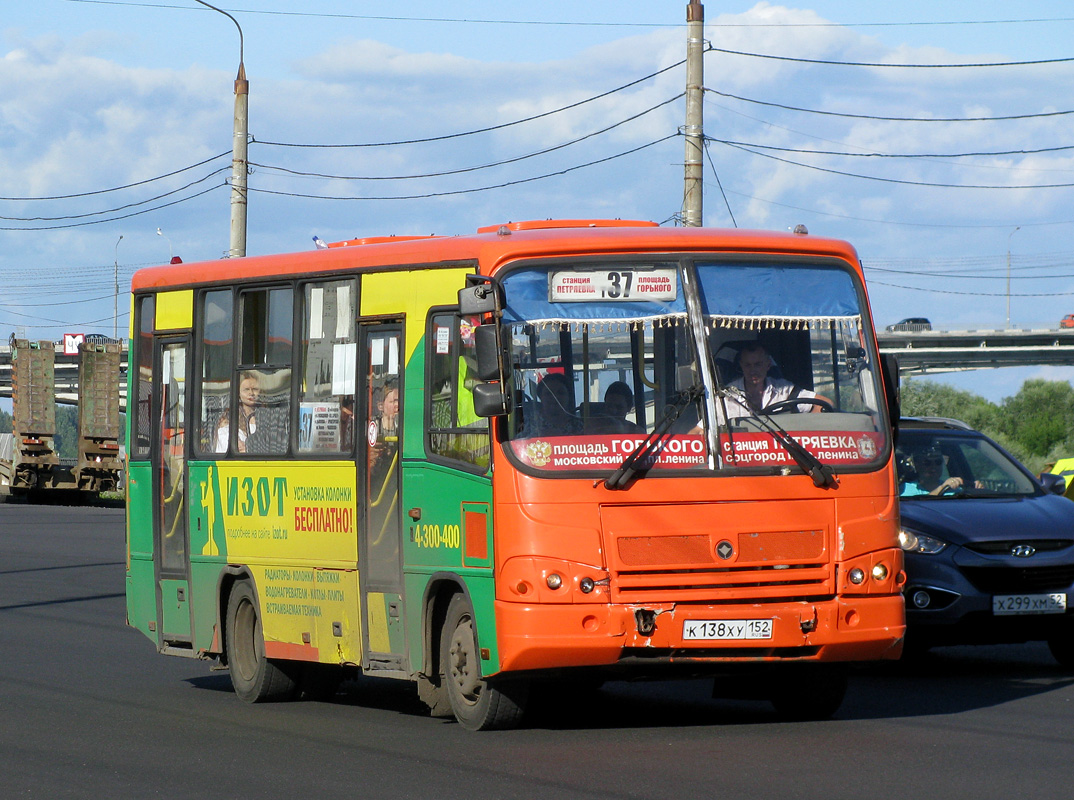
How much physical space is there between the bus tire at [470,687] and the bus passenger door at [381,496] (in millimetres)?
454

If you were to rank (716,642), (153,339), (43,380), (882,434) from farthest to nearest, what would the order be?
(43,380)
(153,339)
(882,434)
(716,642)

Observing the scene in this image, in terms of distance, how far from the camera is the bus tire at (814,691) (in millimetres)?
9664

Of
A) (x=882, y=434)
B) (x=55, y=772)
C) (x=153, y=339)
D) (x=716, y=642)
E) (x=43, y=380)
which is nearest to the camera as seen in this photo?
(x=55, y=772)

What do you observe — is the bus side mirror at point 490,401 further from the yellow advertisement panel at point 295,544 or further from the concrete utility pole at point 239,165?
the concrete utility pole at point 239,165

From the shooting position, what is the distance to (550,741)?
8.83 m

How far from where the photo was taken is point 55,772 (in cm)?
802

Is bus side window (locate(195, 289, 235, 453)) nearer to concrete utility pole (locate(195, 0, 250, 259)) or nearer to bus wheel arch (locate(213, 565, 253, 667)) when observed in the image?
bus wheel arch (locate(213, 565, 253, 667))

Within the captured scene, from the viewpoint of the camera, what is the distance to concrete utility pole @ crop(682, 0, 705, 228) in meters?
20.7

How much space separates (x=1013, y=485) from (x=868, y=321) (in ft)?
12.3

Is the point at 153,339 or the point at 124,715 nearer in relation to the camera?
the point at 124,715

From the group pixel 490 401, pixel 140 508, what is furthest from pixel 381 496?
pixel 140 508

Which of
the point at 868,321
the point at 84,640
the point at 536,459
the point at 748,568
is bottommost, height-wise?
the point at 84,640

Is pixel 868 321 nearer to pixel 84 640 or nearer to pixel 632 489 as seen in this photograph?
pixel 632 489

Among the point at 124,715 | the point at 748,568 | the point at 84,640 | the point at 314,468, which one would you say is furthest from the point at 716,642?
the point at 84,640
